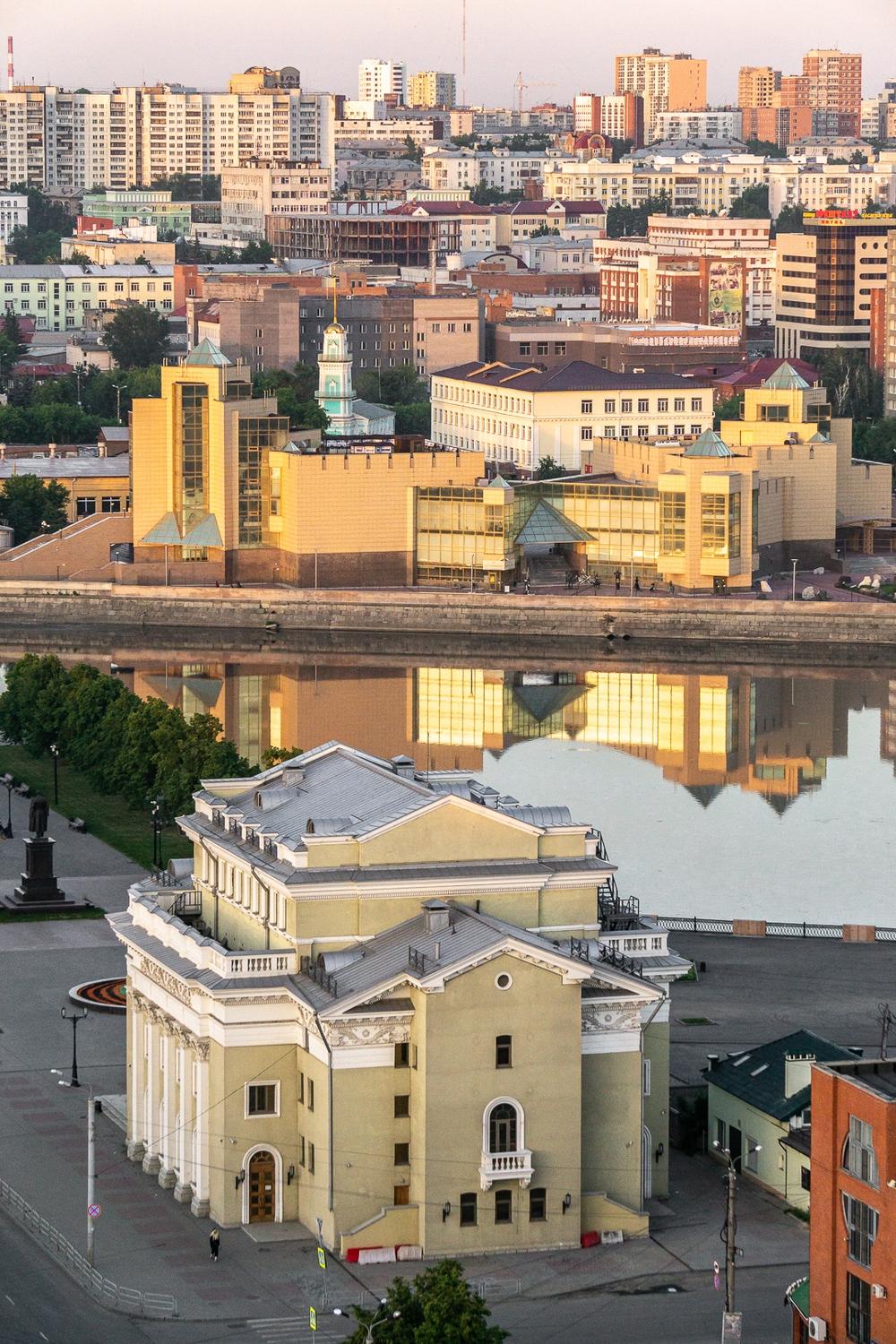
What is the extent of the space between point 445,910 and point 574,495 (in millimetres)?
36381

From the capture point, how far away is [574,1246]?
19.3 m

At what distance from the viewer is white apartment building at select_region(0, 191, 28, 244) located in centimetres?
13325

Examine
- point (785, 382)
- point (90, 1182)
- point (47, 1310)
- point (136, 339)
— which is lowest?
point (47, 1310)

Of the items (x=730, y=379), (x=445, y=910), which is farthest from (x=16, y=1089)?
(x=730, y=379)

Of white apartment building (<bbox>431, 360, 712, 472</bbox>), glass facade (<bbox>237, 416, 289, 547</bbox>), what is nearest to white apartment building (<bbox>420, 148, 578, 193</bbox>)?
white apartment building (<bbox>431, 360, 712, 472</bbox>)

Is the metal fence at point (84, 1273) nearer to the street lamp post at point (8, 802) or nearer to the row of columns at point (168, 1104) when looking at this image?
the row of columns at point (168, 1104)

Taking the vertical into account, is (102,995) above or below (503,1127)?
below

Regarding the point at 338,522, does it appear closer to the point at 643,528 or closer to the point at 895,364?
the point at 643,528

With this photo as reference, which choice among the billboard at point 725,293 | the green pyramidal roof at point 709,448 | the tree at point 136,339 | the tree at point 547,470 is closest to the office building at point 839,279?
the billboard at point 725,293

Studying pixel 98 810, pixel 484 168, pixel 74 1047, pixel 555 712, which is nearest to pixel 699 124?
pixel 484 168

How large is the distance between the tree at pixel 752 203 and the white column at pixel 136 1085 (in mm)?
110081

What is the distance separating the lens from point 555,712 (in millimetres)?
44125

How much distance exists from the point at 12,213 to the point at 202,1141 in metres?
117

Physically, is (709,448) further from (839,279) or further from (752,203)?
(752,203)
